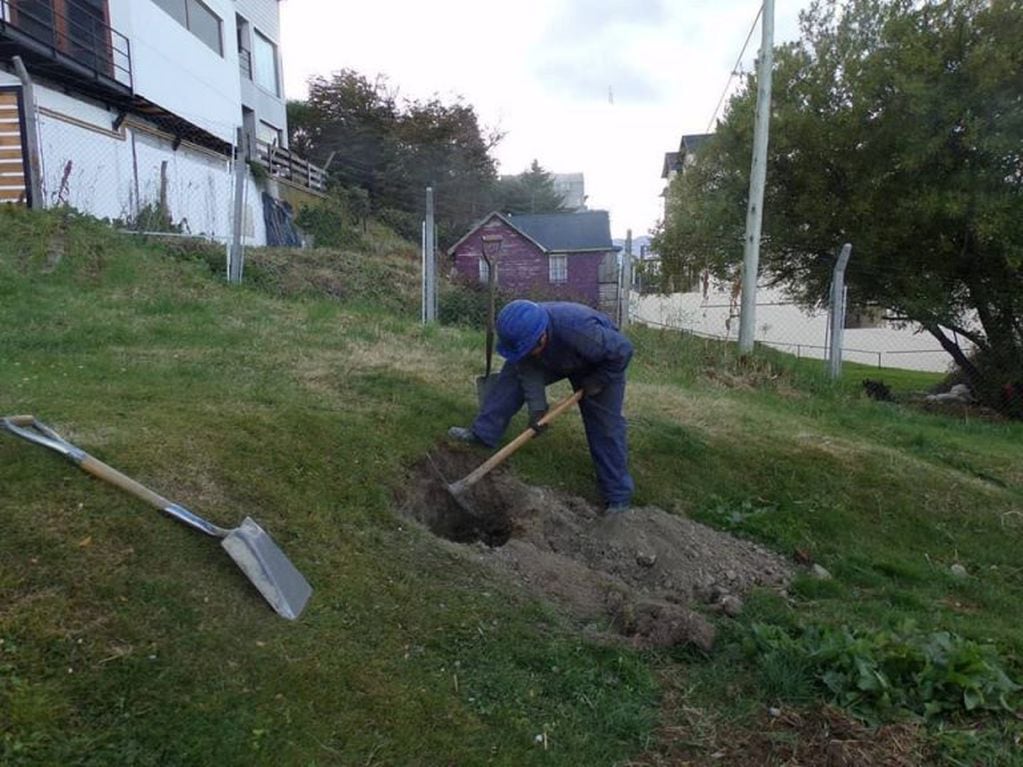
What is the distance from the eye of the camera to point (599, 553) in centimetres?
453

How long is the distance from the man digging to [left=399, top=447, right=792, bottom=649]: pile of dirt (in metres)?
0.23

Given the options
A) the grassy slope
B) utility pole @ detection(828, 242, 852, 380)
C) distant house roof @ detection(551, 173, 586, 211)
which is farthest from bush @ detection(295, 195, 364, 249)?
distant house roof @ detection(551, 173, 586, 211)

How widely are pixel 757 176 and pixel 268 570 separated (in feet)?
31.8

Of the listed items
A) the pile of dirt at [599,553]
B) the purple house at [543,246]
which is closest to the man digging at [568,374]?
the pile of dirt at [599,553]

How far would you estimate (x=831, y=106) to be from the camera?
1307 cm

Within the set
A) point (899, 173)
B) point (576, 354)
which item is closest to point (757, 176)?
point (899, 173)

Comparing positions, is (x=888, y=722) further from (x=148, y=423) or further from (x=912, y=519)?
(x=148, y=423)

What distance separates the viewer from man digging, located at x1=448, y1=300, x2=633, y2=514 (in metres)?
4.84

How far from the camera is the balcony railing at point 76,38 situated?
42.5 ft

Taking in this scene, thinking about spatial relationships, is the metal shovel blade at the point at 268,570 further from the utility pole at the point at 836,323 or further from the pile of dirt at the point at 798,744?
the utility pole at the point at 836,323

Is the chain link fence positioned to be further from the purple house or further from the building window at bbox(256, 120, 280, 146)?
the building window at bbox(256, 120, 280, 146)

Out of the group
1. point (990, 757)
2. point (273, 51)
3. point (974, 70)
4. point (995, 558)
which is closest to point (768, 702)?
point (990, 757)

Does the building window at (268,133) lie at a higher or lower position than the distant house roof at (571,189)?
lower

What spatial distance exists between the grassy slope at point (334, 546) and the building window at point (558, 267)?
46.4ft
